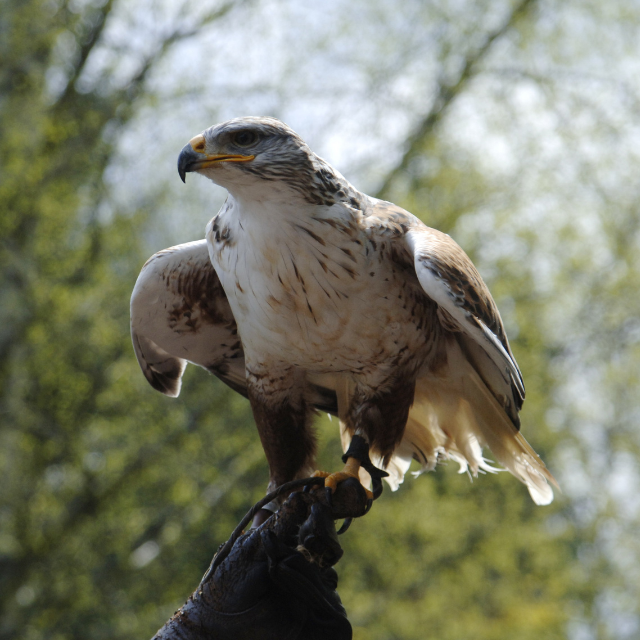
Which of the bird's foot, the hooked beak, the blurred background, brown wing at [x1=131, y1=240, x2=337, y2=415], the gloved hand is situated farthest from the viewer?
the blurred background

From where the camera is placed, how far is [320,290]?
226 centimetres

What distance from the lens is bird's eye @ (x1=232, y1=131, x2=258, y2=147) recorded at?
2.29 m

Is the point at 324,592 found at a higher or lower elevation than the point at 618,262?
higher

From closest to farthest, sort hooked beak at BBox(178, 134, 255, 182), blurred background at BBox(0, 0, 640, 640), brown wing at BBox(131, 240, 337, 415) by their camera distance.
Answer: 1. hooked beak at BBox(178, 134, 255, 182)
2. brown wing at BBox(131, 240, 337, 415)
3. blurred background at BBox(0, 0, 640, 640)

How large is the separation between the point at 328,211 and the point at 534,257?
328 inches

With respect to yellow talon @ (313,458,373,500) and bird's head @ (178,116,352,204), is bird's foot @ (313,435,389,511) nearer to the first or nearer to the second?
yellow talon @ (313,458,373,500)

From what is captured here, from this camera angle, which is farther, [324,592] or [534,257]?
[534,257]

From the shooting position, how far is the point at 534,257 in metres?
10.1

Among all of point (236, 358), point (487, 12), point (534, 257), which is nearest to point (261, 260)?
point (236, 358)

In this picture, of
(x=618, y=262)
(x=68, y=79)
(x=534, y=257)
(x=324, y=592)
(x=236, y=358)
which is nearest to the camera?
(x=324, y=592)

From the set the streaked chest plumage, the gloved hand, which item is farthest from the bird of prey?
the gloved hand

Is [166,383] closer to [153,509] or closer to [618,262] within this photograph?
[153,509]

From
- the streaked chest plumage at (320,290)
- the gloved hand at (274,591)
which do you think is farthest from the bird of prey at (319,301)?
the gloved hand at (274,591)

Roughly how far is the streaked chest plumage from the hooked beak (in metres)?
0.19
